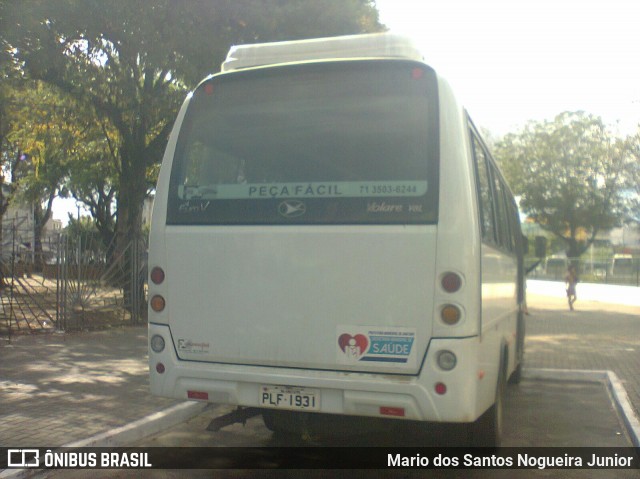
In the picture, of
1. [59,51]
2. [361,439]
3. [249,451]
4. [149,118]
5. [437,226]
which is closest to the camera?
[437,226]

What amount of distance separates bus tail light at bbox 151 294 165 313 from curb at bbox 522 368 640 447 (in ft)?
14.7

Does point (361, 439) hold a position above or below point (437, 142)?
below

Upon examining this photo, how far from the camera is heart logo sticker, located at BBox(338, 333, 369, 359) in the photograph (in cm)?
499

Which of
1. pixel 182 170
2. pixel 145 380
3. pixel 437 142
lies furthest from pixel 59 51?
pixel 437 142

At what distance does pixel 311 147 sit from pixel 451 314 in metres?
1.59

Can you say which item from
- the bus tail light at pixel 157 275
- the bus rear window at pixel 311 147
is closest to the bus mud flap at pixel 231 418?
the bus tail light at pixel 157 275

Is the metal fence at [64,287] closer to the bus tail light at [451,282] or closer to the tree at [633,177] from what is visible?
the bus tail light at [451,282]

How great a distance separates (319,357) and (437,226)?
1.24m

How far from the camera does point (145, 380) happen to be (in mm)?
9141

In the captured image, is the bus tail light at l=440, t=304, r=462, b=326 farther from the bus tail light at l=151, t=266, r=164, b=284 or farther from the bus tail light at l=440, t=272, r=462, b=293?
the bus tail light at l=151, t=266, r=164, b=284

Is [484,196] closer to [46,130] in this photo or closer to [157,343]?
[157,343]

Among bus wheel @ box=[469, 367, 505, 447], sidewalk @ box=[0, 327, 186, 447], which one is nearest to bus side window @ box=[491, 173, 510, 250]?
bus wheel @ box=[469, 367, 505, 447]

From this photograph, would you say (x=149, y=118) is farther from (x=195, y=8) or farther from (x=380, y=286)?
(x=380, y=286)

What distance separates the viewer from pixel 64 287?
14.3 m
